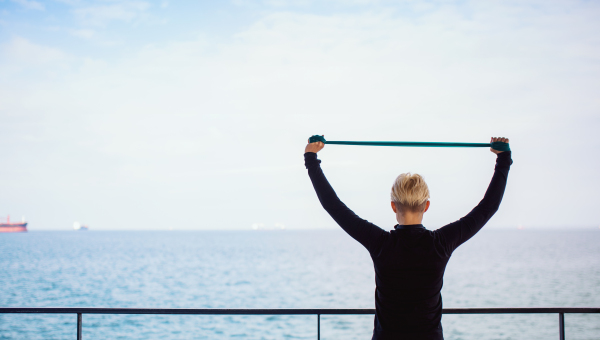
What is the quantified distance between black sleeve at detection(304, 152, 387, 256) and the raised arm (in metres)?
0.18

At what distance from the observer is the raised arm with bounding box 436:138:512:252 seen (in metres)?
1.27

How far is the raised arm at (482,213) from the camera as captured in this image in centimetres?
127

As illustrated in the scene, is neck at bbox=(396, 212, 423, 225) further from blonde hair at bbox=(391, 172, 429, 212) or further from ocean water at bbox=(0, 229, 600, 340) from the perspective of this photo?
ocean water at bbox=(0, 229, 600, 340)

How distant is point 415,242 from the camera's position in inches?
49.0

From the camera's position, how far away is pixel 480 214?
1.33 m

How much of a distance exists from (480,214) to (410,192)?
25 centimetres

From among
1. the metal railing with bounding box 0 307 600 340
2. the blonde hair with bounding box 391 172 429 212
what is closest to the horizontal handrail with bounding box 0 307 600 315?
the metal railing with bounding box 0 307 600 340

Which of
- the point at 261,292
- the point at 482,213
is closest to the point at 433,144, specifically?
the point at 482,213

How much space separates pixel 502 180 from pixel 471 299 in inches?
1055

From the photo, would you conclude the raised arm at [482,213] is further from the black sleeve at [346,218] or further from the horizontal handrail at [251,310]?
the horizontal handrail at [251,310]

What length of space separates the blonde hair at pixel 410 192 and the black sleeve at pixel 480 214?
98mm

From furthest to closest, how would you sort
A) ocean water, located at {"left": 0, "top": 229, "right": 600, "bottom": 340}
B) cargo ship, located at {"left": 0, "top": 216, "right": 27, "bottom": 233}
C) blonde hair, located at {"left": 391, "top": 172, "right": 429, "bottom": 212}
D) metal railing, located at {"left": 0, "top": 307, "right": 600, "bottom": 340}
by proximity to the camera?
1. cargo ship, located at {"left": 0, "top": 216, "right": 27, "bottom": 233}
2. ocean water, located at {"left": 0, "top": 229, "right": 600, "bottom": 340}
3. metal railing, located at {"left": 0, "top": 307, "right": 600, "bottom": 340}
4. blonde hair, located at {"left": 391, "top": 172, "right": 429, "bottom": 212}

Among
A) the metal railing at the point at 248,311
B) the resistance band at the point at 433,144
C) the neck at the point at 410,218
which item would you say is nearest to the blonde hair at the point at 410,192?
the neck at the point at 410,218

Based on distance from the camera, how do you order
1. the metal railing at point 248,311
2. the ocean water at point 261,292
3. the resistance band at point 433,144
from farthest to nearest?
the ocean water at point 261,292 → the metal railing at point 248,311 → the resistance band at point 433,144
